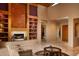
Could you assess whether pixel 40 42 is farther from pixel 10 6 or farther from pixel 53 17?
pixel 10 6

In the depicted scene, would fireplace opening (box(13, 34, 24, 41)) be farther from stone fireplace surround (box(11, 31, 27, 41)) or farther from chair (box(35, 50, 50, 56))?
chair (box(35, 50, 50, 56))

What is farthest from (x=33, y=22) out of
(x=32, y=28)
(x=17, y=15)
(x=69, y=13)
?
(x=69, y=13)

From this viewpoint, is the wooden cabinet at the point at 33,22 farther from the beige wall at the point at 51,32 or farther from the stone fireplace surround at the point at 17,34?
the beige wall at the point at 51,32

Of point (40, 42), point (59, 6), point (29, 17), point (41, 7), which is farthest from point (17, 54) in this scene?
point (59, 6)

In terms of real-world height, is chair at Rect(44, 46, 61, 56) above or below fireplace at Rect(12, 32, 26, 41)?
below

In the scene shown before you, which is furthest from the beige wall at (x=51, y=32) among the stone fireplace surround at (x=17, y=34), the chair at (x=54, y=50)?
the stone fireplace surround at (x=17, y=34)

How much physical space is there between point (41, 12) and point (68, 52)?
81 centimetres

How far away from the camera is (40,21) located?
2.74 meters

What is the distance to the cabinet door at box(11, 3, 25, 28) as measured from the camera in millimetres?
2627

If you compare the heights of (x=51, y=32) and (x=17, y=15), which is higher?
(x=17, y=15)

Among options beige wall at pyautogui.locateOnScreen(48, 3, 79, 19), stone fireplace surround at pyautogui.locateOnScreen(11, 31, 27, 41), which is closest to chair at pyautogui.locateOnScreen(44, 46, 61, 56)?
stone fireplace surround at pyautogui.locateOnScreen(11, 31, 27, 41)

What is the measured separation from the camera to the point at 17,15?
2666mm

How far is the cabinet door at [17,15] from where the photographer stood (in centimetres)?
263

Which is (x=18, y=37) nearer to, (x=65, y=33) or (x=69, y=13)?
(x=65, y=33)
